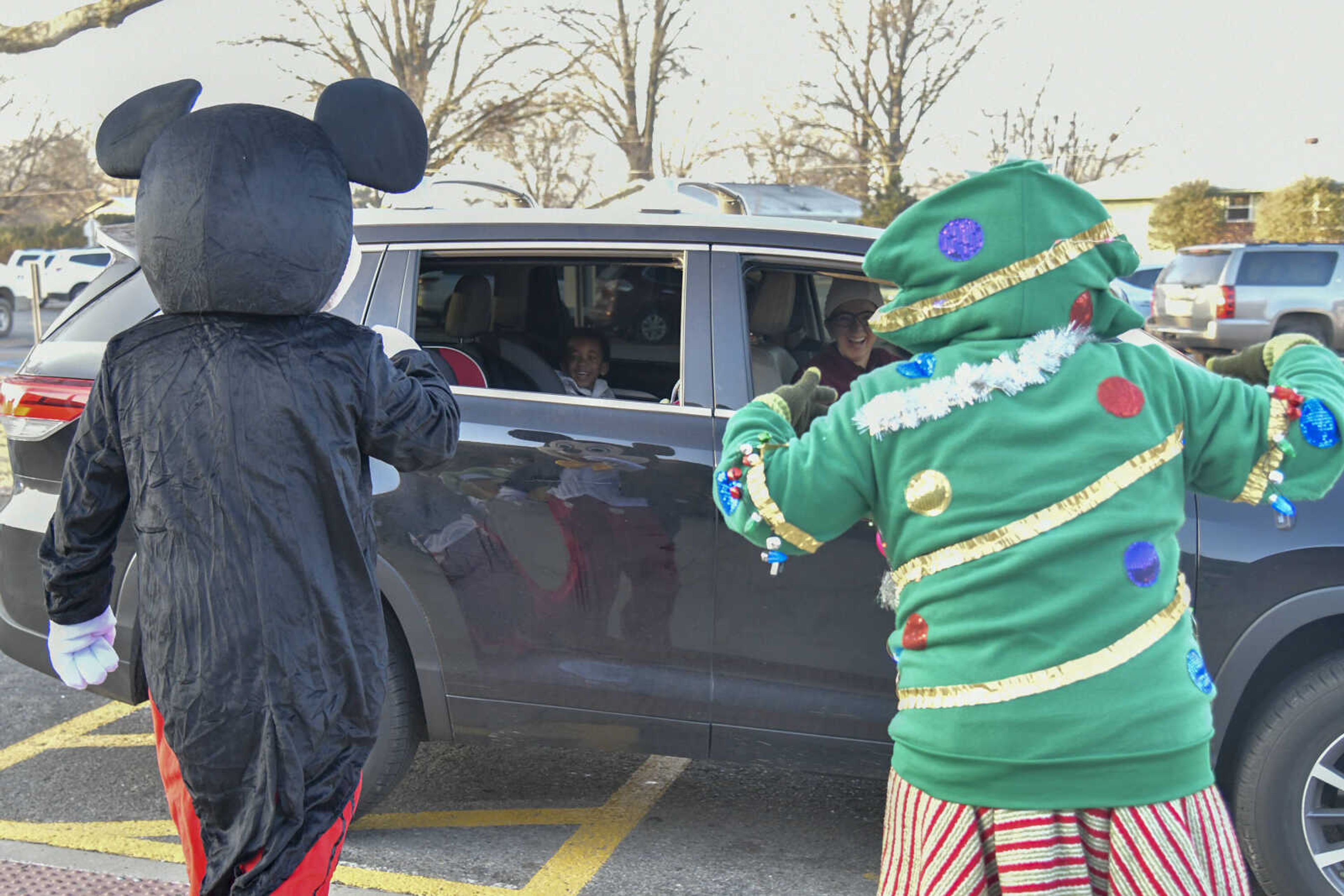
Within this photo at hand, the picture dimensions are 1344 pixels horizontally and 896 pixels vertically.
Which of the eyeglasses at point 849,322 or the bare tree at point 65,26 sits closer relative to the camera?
the eyeglasses at point 849,322

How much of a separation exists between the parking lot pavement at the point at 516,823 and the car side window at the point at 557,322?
1.31 meters

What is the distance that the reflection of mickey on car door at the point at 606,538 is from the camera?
3090mm

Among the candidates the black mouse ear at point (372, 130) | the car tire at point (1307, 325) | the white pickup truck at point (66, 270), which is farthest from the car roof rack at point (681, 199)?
the white pickup truck at point (66, 270)

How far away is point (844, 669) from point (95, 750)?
276 centimetres

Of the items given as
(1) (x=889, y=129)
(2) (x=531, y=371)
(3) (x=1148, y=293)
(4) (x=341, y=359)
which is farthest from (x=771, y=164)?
(4) (x=341, y=359)

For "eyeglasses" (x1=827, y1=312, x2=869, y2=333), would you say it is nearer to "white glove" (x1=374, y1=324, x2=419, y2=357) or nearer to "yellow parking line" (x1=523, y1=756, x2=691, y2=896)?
"yellow parking line" (x1=523, y1=756, x2=691, y2=896)

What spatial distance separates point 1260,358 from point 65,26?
8777mm

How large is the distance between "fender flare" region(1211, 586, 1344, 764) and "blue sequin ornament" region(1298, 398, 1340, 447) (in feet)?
4.08

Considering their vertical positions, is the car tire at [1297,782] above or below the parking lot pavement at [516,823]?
above

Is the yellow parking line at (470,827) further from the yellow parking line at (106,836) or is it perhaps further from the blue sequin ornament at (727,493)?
the blue sequin ornament at (727,493)

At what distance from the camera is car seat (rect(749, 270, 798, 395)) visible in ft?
11.4

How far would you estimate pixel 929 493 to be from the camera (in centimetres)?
169

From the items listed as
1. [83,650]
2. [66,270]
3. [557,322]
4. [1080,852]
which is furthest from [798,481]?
[66,270]

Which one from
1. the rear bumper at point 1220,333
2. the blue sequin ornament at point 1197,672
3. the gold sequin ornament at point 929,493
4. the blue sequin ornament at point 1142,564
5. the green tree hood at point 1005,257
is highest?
the green tree hood at point 1005,257
